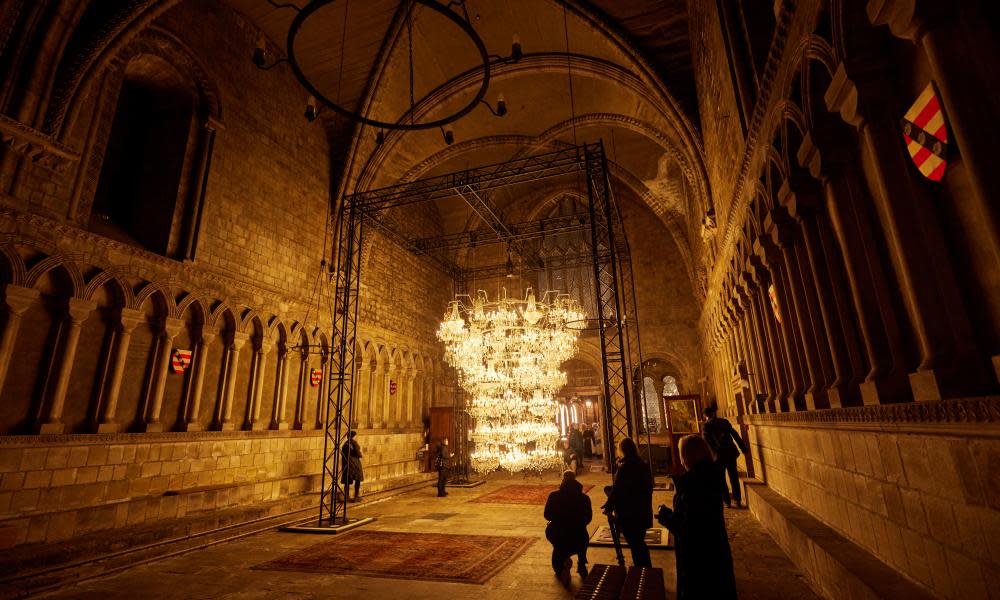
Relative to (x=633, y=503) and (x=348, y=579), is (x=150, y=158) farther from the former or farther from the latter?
(x=633, y=503)

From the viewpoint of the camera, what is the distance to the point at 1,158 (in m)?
5.09

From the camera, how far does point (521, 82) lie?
11039 mm

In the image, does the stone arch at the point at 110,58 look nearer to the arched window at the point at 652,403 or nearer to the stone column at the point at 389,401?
the stone column at the point at 389,401

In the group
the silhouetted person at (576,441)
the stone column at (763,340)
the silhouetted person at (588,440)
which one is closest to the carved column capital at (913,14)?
the stone column at (763,340)

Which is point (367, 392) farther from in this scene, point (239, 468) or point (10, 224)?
point (10, 224)

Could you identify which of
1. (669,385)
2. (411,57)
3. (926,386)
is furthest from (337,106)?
(669,385)

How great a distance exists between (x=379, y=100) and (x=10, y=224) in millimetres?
6769

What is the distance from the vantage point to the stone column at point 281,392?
827 centimetres

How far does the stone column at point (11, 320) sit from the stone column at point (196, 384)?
82.0 inches

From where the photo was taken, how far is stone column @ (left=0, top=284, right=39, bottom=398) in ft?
16.2

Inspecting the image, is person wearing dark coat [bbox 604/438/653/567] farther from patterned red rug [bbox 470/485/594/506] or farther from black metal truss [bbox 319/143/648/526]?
patterned red rug [bbox 470/485/594/506]

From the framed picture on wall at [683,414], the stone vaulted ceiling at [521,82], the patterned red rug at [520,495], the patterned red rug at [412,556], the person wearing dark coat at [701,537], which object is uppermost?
the stone vaulted ceiling at [521,82]

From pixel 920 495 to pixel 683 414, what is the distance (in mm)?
8150

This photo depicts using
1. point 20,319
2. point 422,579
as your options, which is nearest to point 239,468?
point 20,319
